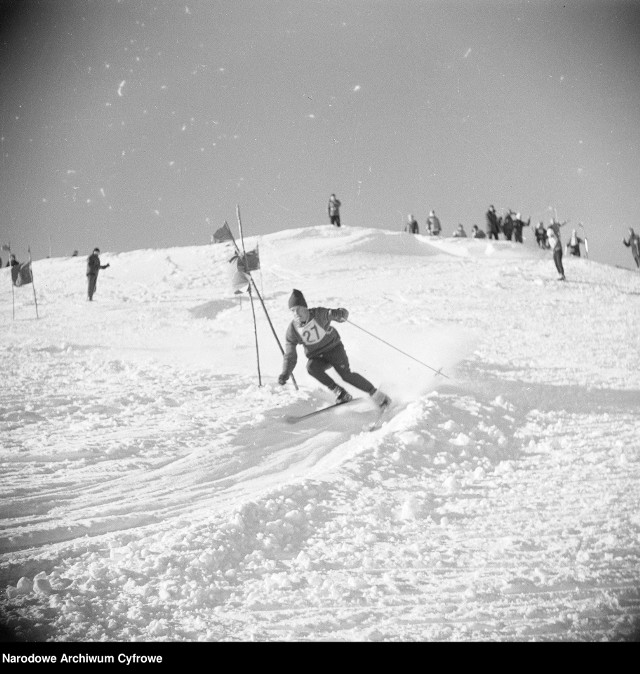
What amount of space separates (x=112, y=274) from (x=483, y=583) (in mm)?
21689

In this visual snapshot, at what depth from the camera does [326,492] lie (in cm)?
445

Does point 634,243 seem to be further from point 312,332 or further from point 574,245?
point 312,332

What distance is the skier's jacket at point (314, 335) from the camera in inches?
284

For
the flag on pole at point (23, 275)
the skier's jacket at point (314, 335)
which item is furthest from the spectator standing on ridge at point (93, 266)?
the skier's jacket at point (314, 335)

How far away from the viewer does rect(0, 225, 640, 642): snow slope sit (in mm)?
3025

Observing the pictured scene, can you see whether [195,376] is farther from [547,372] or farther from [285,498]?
[547,372]

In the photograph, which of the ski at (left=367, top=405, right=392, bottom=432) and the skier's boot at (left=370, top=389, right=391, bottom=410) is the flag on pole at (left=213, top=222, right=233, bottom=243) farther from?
the ski at (left=367, top=405, right=392, bottom=432)

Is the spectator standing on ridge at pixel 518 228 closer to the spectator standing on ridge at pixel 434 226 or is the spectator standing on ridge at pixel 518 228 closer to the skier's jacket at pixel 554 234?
the spectator standing on ridge at pixel 434 226

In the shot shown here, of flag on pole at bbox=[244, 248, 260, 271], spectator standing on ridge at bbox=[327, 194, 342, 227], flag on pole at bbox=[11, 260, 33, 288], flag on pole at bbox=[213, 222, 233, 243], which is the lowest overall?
Result: flag on pole at bbox=[244, 248, 260, 271]

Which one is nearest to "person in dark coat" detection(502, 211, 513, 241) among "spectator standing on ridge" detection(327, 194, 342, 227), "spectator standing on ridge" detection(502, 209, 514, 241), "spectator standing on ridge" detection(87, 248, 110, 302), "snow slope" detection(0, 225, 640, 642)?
"spectator standing on ridge" detection(502, 209, 514, 241)

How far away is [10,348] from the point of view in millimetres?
11469

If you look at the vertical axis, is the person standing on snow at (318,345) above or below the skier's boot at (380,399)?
above

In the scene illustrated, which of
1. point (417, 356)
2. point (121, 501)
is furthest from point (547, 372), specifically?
point (121, 501)

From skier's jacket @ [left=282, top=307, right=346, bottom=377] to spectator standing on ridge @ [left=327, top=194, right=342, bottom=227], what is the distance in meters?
19.4
